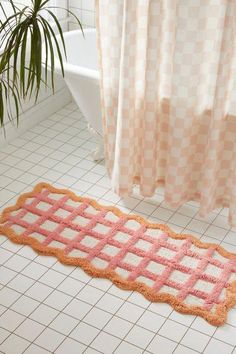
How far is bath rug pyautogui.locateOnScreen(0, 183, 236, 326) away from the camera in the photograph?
2.55 meters

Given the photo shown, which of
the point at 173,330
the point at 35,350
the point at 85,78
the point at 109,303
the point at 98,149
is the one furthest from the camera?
the point at 98,149

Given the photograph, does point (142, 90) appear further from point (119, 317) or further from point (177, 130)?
point (119, 317)

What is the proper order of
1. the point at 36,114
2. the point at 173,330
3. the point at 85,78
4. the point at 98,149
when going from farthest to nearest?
the point at 36,114 → the point at 98,149 → the point at 85,78 → the point at 173,330

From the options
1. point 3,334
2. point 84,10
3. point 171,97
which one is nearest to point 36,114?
point 84,10

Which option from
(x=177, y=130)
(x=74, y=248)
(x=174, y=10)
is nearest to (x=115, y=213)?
(x=74, y=248)

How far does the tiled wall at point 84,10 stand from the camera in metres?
3.77

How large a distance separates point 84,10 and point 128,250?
5.78ft

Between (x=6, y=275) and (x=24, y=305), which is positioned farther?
(x=6, y=275)

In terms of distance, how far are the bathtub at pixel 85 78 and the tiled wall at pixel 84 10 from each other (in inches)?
12.0

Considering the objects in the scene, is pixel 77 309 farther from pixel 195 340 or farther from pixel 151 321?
pixel 195 340

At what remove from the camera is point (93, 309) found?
2480 millimetres

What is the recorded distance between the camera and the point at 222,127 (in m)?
2.73

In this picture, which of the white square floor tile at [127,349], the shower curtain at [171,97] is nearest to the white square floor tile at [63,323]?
the white square floor tile at [127,349]

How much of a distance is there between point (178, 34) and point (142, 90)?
368 mm
